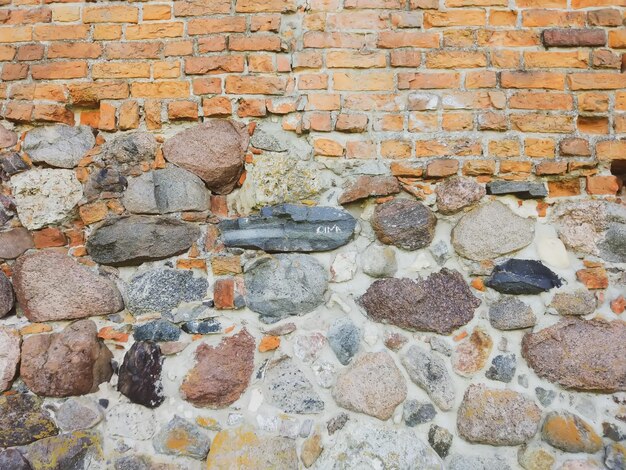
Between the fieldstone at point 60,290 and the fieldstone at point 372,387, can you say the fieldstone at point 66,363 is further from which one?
the fieldstone at point 372,387

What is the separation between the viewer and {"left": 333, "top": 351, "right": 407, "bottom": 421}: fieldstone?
1646 millimetres

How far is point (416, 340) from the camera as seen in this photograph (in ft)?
5.61

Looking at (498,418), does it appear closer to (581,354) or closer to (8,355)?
(581,354)

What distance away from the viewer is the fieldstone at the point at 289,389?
167 centimetres

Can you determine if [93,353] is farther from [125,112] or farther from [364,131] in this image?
[364,131]

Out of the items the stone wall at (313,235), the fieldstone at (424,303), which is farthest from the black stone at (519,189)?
the fieldstone at (424,303)

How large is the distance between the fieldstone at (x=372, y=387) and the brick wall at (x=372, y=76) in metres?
0.71

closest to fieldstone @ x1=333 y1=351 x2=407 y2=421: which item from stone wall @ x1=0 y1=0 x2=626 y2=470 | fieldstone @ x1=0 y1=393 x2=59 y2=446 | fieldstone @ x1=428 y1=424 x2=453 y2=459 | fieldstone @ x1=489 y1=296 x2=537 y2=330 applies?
stone wall @ x1=0 y1=0 x2=626 y2=470

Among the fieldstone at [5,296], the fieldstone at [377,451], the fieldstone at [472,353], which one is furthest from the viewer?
the fieldstone at [5,296]

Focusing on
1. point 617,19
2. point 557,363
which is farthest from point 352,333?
point 617,19

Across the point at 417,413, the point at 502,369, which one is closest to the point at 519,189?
the point at 502,369

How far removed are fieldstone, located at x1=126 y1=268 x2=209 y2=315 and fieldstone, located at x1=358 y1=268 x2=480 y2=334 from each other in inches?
24.4

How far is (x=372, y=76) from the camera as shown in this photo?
1.83m

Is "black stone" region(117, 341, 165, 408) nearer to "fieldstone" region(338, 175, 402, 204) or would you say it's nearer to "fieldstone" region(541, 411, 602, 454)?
"fieldstone" region(338, 175, 402, 204)
